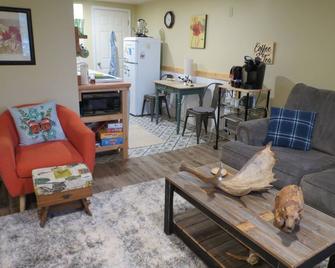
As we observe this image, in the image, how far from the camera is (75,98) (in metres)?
3.20

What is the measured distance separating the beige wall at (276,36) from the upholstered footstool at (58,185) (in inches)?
100

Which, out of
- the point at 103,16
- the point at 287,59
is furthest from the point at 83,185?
the point at 103,16

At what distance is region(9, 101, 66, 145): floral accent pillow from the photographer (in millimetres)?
2691

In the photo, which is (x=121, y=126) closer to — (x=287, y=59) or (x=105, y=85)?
(x=105, y=85)

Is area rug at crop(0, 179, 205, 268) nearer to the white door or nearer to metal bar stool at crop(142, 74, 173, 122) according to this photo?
metal bar stool at crop(142, 74, 173, 122)

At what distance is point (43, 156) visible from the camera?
2.45m

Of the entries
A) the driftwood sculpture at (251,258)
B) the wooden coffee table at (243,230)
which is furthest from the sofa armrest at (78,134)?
the driftwood sculpture at (251,258)

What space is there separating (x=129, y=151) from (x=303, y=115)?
7.06 ft

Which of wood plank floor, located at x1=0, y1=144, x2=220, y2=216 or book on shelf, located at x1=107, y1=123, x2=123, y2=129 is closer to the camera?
wood plank floor, located at x1=0, y1=144, x2=220, y2=216

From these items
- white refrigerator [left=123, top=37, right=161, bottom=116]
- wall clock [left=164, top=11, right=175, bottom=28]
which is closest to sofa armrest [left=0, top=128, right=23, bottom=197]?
white refrigerator [left=123, top=37, right=161, bottom=116]

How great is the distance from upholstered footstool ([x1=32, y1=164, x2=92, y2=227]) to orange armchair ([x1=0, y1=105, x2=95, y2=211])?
0.14m

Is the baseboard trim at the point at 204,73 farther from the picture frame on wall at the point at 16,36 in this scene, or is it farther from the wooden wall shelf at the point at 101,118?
the picture frame on wall at the point at 16,36

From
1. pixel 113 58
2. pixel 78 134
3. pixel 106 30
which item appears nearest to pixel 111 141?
pixel 78 134

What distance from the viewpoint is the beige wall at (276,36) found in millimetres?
3068
